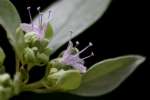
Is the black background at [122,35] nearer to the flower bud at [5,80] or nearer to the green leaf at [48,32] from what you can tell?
the green leaf at [48,32]

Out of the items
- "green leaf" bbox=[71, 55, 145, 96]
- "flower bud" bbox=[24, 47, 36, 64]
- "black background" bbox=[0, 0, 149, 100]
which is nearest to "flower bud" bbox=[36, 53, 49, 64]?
"flower bud" bbox=[24, 47, 36, 64]

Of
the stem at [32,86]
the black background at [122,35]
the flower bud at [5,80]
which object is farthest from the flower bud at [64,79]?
the black background at [122,35]

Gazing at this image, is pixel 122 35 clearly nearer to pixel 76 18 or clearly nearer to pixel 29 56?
pixel 76 18

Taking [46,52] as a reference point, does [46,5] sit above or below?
below

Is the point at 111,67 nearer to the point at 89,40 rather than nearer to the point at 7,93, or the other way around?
the point at 7,93

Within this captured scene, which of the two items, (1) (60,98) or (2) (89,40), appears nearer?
(1) (60,98)

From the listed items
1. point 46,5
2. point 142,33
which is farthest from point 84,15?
point 142,33

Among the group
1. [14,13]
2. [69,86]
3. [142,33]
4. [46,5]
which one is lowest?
[142,33]
